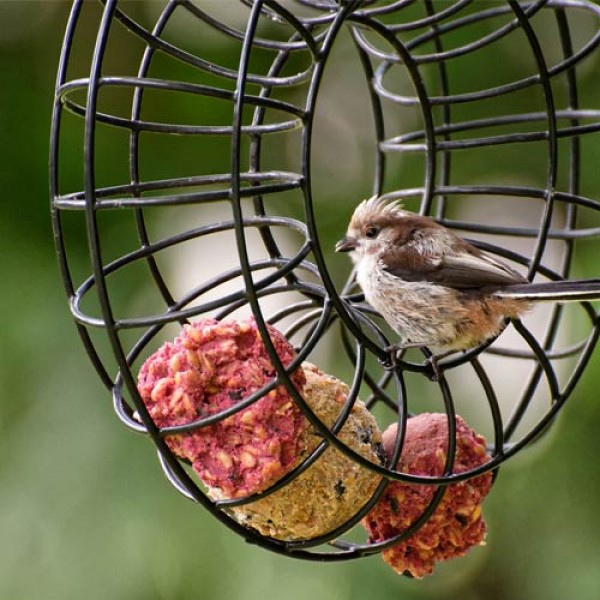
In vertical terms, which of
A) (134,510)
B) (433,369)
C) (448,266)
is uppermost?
(448,266)

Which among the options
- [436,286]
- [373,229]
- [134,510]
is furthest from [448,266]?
[134,510]

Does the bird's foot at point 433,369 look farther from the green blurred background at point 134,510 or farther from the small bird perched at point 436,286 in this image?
the green blurred background at point 134,510

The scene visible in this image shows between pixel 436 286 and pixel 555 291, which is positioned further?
pixel 436 286

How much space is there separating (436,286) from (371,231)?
19cm

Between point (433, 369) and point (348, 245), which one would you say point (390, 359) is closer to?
point (433, 369)

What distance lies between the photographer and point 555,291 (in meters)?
1.59

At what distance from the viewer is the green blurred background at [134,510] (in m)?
2.75

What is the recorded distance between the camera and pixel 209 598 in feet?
9.10

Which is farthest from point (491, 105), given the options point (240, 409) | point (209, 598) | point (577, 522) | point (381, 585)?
point (240, 409)

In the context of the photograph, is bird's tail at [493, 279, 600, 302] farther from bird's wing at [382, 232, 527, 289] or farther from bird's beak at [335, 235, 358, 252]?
bird's beak at [335, 235, 358, 252]

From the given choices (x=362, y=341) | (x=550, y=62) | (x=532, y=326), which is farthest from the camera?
(x=532, y=326)

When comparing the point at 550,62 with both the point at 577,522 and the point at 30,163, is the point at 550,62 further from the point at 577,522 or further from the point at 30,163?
the point at 30,163

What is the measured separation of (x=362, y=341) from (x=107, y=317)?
1.28 ft

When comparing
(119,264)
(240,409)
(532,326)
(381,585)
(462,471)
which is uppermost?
(119,264)
